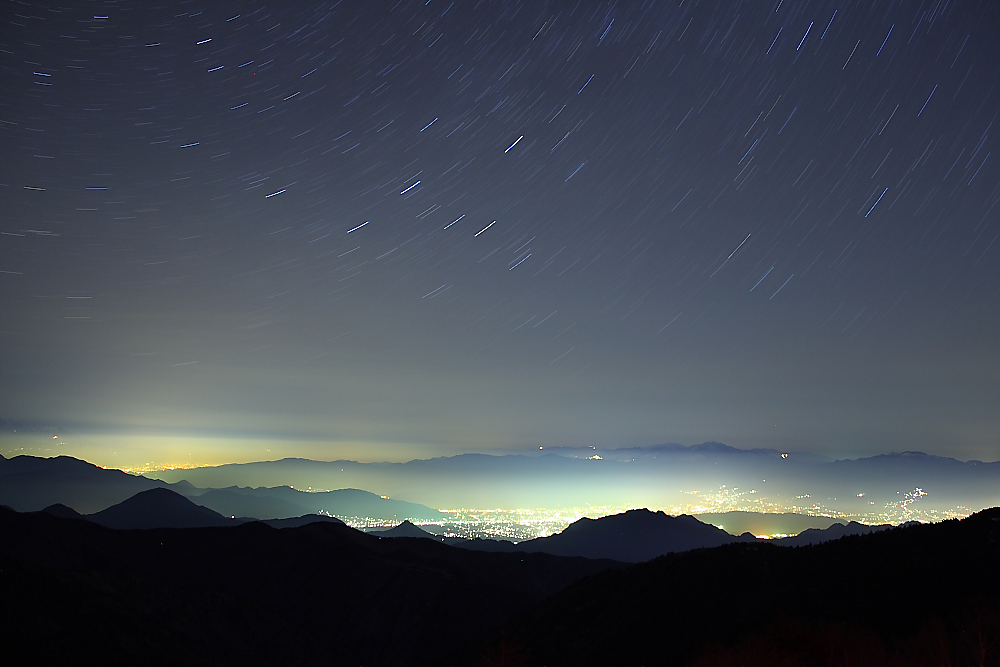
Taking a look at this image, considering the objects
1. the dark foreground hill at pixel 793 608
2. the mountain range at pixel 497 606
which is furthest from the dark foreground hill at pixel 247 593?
the dark foreground hill at pixel 793 608

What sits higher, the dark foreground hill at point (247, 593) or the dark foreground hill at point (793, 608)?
the dark foreground hill at point (793, 608)

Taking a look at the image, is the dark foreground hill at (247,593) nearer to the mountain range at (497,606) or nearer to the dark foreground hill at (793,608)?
the mountain range at (497,606)

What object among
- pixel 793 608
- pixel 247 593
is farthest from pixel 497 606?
pixel 793 608

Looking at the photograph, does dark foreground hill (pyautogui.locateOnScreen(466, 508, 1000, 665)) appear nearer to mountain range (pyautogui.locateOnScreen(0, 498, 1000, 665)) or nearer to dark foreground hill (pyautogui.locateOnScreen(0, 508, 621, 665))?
mountain range (pyautogui.locateOnScreen(0, 498, 1000, 665))

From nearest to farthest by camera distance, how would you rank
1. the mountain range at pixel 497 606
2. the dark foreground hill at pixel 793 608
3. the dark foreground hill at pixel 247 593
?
the dark foreground hill at pixel 793 608 → the mountain range at pixel 497 606 → the dark foreground hill at pixel 247 593

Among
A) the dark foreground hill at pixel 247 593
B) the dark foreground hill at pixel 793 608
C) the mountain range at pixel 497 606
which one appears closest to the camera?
the dark foreground hill at pixel 793 608

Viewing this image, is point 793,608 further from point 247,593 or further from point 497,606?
point 247,593
